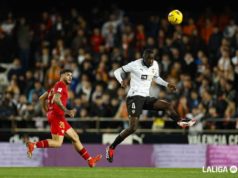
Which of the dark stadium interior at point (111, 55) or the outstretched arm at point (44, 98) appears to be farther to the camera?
the dark stadium interior at point (111, 55)

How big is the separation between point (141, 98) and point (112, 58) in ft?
29.1

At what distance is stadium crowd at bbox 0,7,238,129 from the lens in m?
25.9

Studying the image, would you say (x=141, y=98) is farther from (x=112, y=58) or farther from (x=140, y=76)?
(x=112, y=58)

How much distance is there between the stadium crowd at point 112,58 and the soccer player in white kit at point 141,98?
18.0 ft

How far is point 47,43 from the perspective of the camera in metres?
29.7

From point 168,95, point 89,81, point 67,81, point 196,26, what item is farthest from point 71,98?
point 67,81

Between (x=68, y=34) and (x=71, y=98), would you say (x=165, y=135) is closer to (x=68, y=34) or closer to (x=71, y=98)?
(x=71, y=98)

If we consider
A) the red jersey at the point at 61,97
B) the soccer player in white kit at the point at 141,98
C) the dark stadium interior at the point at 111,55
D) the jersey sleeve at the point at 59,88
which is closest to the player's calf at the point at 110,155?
the soccer player in white kit at the point at 141,98

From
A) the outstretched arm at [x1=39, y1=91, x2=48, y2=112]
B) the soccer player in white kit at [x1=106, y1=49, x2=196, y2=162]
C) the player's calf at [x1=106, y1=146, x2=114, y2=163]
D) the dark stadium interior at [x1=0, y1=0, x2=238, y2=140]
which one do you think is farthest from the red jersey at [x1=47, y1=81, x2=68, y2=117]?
the dark stadium interior at [x1=0, y1=0, x2=238, y2=140]

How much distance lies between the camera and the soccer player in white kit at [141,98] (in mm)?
19328

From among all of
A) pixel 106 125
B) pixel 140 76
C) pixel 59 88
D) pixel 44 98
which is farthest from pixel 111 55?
pixel 59 88

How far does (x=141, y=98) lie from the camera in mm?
19422

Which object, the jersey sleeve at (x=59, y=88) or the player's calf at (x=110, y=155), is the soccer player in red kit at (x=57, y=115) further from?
the player's calf at (x=110, y=155)

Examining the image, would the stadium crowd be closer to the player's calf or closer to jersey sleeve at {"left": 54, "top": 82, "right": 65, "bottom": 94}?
the player's calf
